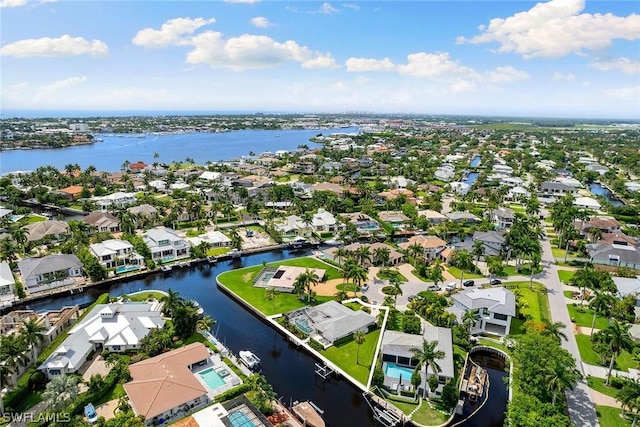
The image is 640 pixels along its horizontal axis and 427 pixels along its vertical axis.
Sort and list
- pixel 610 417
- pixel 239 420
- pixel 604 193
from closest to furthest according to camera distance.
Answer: pixel 239 420, pixel 610 417, pixel 604 193

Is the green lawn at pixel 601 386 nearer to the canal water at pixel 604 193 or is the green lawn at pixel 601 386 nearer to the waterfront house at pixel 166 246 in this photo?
the waterfront house at pixel 166 246

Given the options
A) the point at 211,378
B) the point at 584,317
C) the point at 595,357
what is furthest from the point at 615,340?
the point at 211,378

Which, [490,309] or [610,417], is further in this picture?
[490,309]

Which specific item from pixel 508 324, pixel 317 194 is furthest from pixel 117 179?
pixel 508 324

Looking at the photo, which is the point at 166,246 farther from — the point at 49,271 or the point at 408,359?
the point at 408,359

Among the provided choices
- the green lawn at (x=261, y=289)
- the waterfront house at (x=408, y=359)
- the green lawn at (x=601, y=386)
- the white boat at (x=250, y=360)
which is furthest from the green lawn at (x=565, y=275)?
the white boat at (x=250, y=360)

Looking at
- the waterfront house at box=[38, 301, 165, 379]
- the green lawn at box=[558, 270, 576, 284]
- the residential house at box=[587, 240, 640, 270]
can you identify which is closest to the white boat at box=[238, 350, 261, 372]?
the waterfront house at box=[38, 301, 165, 379]

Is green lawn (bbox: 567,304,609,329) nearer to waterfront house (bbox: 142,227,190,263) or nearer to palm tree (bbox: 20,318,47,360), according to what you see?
palm tree (bbox: 20,318,47,360)
